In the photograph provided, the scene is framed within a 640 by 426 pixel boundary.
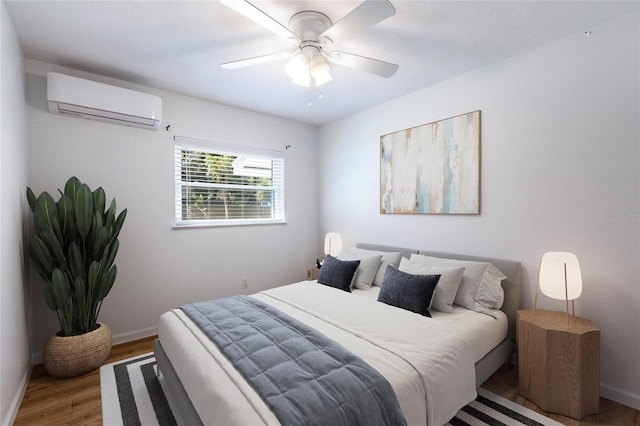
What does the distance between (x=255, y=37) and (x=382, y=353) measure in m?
2.29

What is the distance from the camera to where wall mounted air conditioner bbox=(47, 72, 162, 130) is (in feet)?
7.96

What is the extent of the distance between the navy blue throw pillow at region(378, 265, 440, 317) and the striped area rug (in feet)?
2.15

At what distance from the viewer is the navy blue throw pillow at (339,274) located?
9.53ft

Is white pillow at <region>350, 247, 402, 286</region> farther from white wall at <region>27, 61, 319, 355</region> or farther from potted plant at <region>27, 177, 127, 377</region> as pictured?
potted plant at <region>27, 177, 127, 377</region>

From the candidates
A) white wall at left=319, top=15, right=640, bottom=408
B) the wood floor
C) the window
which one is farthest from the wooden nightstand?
the window

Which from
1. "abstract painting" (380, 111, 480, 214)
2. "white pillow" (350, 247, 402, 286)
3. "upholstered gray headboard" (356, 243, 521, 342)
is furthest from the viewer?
"white pillow" (350, 247, 402, 286)

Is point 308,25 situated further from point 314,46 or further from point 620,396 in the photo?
point 620,396

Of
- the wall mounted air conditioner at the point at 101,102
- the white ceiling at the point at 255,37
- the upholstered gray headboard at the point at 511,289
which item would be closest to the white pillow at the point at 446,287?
the upholstered gray headboard at the point at 511,289

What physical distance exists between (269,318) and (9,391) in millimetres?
1672

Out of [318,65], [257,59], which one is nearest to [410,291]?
[318,65]

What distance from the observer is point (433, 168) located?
301cm

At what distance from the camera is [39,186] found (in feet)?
8.39

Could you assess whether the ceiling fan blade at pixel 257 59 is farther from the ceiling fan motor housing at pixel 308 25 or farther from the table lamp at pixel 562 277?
the table lamp at pixel 562 277

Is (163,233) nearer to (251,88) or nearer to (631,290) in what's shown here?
(251,88)
